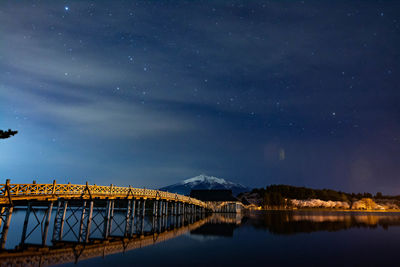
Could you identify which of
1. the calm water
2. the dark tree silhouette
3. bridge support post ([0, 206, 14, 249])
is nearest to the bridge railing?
bridge support post ([0, 206, 14, 249])

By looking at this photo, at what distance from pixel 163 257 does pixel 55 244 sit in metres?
11.0

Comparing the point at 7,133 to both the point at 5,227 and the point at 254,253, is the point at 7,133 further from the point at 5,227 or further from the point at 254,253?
the point at 254,253

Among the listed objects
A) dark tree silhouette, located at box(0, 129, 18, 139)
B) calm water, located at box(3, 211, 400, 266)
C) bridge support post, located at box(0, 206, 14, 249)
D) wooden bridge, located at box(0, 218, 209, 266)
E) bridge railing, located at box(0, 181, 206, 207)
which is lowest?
calm water, located at box(3, 211, 400, 266)

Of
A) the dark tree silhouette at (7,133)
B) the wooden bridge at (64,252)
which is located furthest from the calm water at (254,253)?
the dark tree silhouette at (7,133)

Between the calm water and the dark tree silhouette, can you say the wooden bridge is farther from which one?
the dark tree silhouette

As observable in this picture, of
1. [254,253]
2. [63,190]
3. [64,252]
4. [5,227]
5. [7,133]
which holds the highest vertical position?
[7,133]

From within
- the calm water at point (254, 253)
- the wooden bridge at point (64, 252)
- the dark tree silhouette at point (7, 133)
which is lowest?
the calm water at point (254, 253)

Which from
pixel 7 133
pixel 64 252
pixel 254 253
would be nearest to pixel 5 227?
pixel 64 252

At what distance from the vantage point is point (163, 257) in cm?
2117

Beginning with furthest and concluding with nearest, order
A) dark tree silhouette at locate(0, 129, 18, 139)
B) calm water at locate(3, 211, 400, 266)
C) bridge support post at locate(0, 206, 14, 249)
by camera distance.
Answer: dark tree silhouette at locate(0, 129, 18, 139) < bridge support post at locate(0, 206, 14, 249) < calm water at locate(3, 211, 400, 266)

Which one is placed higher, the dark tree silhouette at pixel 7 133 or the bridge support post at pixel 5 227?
the dark tree silhouette at pixel 7 133

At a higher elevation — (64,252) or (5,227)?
(5,227)

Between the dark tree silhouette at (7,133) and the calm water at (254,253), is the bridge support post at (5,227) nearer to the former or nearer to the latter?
the dark tree silhouette at (7,133)

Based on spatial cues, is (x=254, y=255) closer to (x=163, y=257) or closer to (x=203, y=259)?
(x=203, y=259)
